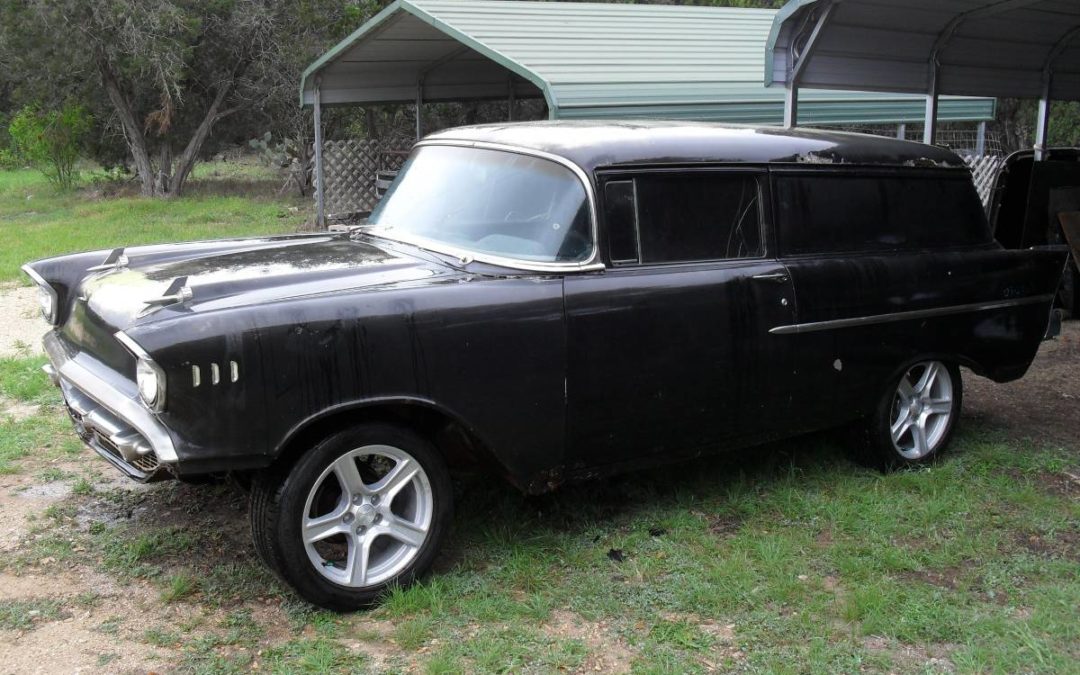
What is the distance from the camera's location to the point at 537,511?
480 centimetres

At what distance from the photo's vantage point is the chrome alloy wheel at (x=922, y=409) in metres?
5.43

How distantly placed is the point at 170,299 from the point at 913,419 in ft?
12.7

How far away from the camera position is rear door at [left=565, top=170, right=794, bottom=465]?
422 centimetres

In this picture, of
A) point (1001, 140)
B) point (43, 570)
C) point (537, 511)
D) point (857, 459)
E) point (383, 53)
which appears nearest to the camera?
point (43, 570)

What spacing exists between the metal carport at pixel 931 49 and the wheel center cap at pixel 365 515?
4498 millimetres

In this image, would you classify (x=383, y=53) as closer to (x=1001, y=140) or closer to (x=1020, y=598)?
(x=1020, y=598)

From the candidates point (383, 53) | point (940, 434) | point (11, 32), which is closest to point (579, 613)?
point (940, 434)

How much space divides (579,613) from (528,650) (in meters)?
0.36

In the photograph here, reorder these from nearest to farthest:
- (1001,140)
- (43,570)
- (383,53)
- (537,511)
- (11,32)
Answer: (43,570), (537,511), (383,53), (11,32), (1001,140)

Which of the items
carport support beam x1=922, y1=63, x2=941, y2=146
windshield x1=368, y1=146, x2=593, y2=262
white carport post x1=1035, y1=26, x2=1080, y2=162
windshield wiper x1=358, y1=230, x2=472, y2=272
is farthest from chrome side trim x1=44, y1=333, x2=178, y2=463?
white carport post x1=1035, y1=26, x2=1080, y2=162

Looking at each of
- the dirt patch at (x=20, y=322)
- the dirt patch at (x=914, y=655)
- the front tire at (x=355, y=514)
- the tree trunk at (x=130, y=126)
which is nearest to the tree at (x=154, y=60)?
the tree trunk at (x=130, y=126)

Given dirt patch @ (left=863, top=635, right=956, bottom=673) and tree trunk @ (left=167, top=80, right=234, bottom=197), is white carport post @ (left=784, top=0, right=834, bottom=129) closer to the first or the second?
dirt patch @ (left=863, top=635, right=956, bottom=673)

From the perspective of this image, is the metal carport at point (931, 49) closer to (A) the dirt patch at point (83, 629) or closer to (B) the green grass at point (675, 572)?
(B) the green grass at point (675, 572)

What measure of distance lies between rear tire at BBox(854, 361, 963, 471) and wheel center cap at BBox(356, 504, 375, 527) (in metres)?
2.75
